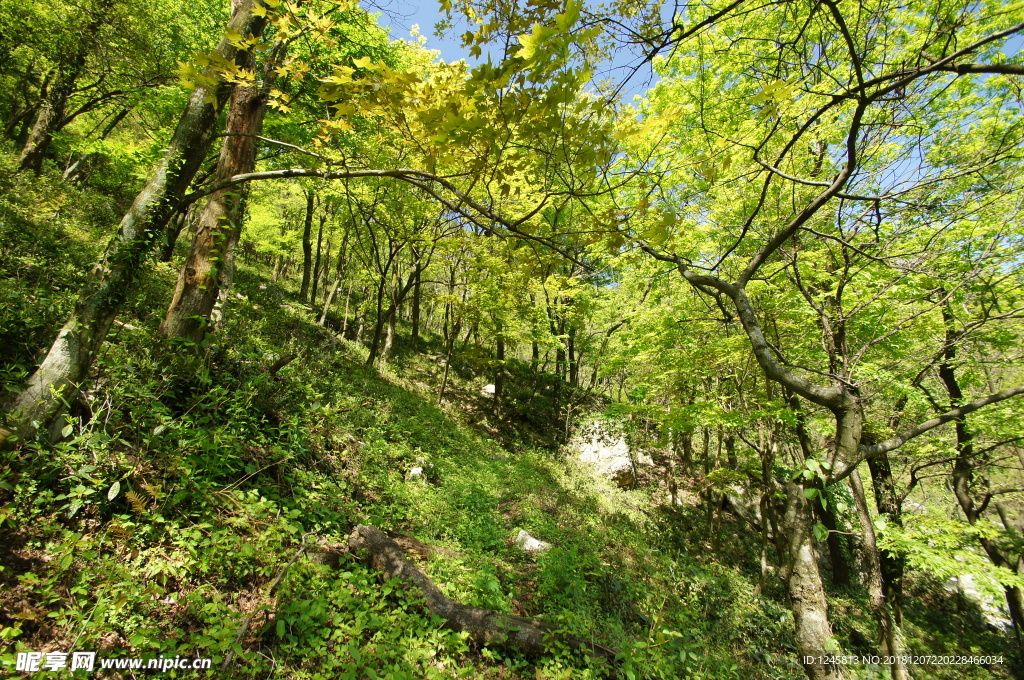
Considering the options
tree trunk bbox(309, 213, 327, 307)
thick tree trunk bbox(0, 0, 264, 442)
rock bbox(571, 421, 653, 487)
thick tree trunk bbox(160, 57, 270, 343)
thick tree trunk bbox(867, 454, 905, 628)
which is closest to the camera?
thick tree trunk bbox(0, 0, 264, 442)

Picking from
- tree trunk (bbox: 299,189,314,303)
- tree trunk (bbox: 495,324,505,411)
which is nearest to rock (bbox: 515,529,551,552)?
tree trunk (bbox: 495,324,505,411)

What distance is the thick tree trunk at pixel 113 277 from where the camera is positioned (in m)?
2.93

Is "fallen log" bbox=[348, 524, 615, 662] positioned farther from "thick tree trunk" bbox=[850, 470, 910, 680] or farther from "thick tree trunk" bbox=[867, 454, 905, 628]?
"thick tree trunk" bbox=[867, 454, 905, 628]

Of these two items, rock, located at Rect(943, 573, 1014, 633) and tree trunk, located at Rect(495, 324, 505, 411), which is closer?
rock, located at Rect(943, 573, 1014, 633)

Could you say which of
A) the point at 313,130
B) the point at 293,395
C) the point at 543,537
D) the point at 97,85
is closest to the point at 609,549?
the point at 543,537

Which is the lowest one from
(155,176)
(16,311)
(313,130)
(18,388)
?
(18,388)

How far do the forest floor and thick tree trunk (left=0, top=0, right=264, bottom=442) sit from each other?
0.95ft

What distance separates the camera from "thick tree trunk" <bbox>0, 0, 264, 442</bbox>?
2932mm

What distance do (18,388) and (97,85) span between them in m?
13.0

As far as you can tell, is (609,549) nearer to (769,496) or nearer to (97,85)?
(769,496)

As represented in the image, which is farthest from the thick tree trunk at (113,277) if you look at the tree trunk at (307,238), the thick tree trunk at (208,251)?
the tree trunk at (307,238)

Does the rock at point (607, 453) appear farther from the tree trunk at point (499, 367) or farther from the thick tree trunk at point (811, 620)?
the thick tree trunk at point (811, 620)

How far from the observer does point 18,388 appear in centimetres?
292

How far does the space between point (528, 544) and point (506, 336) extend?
7067mm
